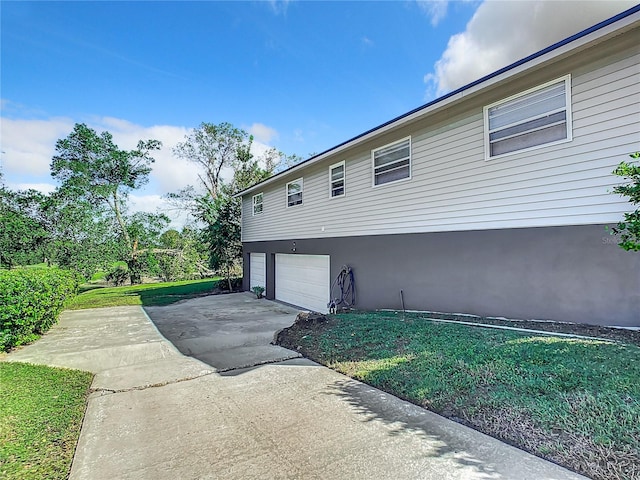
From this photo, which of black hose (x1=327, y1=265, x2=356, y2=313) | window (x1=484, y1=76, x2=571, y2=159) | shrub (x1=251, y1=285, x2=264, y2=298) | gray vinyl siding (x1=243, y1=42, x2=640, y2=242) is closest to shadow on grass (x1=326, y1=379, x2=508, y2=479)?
gray vinyl siding (x1=243, y1=42, x2=640, y2=242)

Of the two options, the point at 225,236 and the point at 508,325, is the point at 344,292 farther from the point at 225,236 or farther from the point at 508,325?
the point at 225,236

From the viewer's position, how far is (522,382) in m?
3.67

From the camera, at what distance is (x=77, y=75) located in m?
12.9

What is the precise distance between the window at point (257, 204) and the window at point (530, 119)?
11338mm

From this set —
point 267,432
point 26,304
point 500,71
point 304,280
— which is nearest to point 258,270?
point 304,280

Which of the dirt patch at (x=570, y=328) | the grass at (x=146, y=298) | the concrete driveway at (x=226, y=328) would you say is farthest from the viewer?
the grass at (x=146, y=298)

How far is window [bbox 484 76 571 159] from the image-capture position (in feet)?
18.5

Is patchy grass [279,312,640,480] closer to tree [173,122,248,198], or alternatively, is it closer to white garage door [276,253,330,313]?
white garage door [276,253,330,313]

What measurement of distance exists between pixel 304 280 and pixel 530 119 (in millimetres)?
8644

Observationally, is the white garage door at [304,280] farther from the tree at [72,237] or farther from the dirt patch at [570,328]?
the tree at [72,237]

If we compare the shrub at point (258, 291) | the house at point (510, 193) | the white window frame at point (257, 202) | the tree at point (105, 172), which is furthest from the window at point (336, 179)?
the tree at point (105, 172)

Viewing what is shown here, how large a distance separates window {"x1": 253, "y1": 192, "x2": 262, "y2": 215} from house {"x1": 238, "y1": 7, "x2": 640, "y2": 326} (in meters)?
6.65

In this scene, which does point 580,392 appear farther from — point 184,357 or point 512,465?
point 184,357

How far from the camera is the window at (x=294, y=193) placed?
12.9 meters
